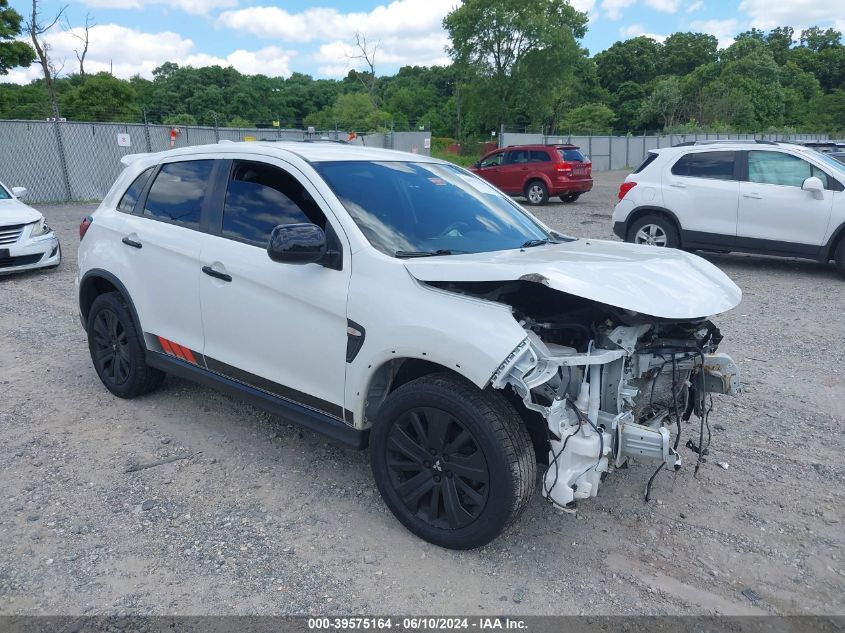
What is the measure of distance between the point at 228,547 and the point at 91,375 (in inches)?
120

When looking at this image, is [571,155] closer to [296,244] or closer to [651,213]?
[651,213]

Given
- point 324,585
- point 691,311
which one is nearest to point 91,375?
point 324,585

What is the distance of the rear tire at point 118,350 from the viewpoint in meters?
4.66

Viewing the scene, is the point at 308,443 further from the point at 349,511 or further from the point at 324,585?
the point at 324,585

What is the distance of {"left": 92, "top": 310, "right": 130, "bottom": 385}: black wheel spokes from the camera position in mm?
4781

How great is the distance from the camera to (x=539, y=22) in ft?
170

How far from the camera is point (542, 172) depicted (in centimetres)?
1953

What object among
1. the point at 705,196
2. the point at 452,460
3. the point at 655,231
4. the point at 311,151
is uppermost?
the point at 311,151

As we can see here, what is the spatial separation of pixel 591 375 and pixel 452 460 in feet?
2.39

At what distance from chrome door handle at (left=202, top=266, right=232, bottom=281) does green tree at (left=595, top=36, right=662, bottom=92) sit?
95.3m

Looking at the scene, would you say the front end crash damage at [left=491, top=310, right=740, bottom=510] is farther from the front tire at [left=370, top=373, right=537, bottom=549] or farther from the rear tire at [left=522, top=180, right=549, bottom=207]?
the rear tire at [left=522, top=180, right=549, bottom=207]

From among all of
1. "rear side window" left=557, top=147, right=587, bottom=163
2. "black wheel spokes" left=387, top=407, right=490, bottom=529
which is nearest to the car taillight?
"black wheel spokes" left=387, top=407, right=490, bottom=529

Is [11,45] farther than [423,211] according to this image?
Yes

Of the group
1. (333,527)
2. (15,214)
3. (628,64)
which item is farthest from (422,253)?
(628,64)
